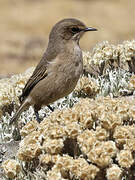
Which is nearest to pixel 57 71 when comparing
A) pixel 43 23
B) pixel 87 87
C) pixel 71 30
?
pixel 87 87

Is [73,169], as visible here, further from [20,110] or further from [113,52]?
[113,52]

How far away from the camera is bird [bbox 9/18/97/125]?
6539 millimetres

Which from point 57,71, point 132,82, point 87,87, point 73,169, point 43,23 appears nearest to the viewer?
point 73,169

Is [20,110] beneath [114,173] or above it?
above

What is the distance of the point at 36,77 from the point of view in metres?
7.07

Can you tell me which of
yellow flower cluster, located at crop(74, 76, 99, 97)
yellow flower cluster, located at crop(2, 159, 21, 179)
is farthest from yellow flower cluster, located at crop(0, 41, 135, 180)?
yellow flower cluster, located at crop(74, 76, 99, 97)

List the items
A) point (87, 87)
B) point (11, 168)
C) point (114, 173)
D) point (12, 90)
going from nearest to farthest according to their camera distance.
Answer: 1. point (114, 173)
2. point (11, 168)
3. point (87, 87)
4. point (12, 90)

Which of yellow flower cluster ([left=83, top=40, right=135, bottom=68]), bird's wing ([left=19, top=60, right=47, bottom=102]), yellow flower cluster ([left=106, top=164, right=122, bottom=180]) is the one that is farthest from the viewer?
yellow flower cluster ([left=83, top=40, right=135, bottom=68])

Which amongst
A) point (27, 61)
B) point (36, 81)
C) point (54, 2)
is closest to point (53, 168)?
point (36, 81)

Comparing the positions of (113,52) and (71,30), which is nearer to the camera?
(71,30)

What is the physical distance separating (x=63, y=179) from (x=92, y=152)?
33 cm

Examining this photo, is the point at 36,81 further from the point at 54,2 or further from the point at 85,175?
the point at 54,2

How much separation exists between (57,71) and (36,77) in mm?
527

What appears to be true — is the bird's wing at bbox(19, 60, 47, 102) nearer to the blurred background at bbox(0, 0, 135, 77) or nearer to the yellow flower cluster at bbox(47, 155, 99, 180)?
the yellow flower cluster at bbox(47, 155, 99, 180)
